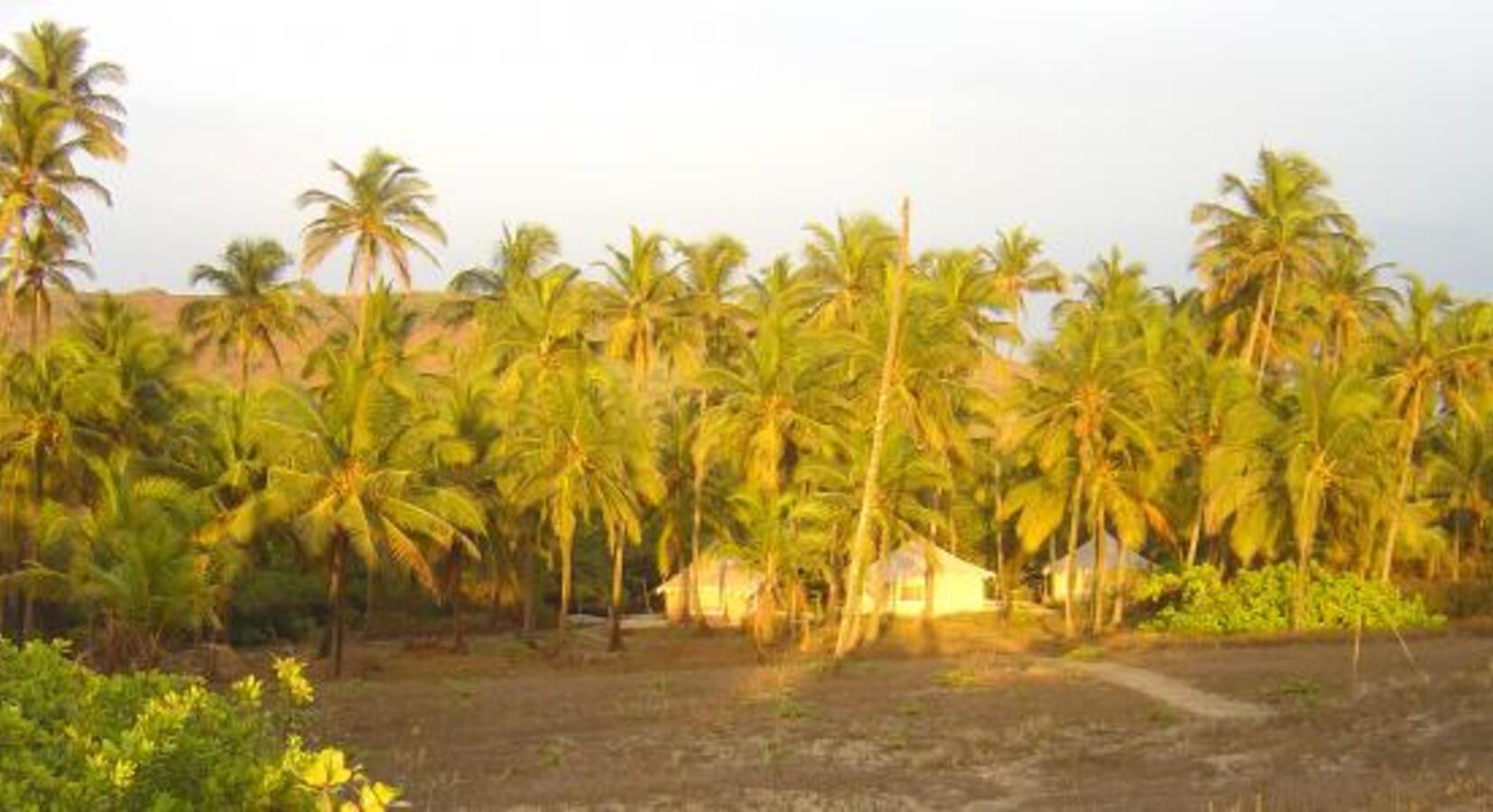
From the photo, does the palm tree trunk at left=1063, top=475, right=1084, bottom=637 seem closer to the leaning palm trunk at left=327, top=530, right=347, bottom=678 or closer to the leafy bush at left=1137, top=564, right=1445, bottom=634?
the leafy bush at left=1137, top=564, right=1445, bottom=634

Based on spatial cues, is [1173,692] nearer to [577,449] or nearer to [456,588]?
[577,449]

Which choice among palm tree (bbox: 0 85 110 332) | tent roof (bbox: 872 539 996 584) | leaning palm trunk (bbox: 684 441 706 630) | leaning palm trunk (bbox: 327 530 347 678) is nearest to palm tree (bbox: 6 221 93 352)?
palm tree (bbox: 0 85 110 332)

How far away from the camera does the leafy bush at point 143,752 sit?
167 inches

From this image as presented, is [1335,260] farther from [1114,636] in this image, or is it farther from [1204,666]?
[1204,666]

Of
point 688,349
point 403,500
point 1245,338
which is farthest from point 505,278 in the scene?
point 1245,338

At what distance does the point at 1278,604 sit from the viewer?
4125cm

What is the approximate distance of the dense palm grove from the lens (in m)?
32.9

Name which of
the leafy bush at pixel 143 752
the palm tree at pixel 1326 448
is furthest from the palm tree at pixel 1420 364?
the leafy bush at pixel 143 752

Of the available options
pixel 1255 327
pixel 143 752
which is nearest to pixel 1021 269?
pixel 1255 327

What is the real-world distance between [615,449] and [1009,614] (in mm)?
17660

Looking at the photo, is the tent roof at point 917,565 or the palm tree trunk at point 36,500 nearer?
the palm tree trunk at point 36,500

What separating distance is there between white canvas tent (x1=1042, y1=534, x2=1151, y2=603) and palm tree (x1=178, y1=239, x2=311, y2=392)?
2913cm

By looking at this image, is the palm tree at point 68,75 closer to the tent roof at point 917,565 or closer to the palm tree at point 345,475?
the palm tree at point 345,475

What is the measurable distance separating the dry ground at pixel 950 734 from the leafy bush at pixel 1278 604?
5910 mm
